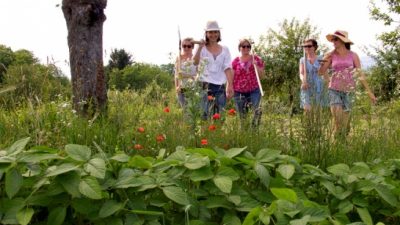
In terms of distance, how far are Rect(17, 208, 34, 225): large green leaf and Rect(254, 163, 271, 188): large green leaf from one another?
911 mm

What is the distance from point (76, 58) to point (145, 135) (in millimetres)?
2449

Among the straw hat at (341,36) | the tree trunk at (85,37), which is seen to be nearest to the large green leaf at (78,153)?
the tree trunk at (85,37)

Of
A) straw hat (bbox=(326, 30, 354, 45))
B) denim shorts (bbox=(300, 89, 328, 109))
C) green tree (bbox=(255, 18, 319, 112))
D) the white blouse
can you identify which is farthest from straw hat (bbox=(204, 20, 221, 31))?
green tree (bbox=(255, 18, 319, 112))

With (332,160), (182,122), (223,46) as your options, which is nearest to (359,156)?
(332,160)

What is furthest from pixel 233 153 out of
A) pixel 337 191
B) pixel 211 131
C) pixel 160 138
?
pixel 211 131

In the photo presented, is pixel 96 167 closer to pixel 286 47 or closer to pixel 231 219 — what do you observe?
pixel 231 219

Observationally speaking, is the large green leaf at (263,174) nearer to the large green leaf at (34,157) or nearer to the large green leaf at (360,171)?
the large green leaf at (360,171)

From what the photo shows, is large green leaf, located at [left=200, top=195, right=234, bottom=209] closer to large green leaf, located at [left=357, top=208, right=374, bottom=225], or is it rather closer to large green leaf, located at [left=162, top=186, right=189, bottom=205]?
large green leaf, located at [left=162, top=186, right=189, bottom=205]

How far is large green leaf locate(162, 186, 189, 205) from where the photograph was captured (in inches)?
76.6

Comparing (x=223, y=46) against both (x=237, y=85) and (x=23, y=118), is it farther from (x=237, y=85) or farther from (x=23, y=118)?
(x=23, y=118)

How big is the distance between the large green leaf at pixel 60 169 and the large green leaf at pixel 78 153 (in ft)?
0.12

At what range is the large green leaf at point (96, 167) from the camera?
1.90 meters

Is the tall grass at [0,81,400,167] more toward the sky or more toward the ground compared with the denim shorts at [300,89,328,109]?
more toward the ground

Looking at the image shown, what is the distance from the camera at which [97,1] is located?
5.76 meters
